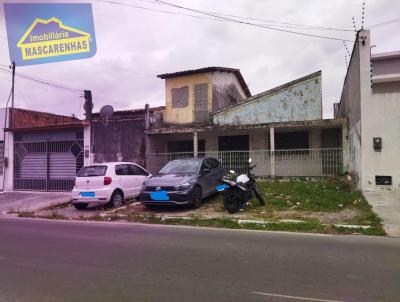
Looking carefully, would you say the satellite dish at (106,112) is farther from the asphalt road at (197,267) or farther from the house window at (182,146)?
the asphalt road at (197,267)

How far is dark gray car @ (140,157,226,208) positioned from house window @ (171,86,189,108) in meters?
10.8

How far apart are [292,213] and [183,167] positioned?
12.5 feet

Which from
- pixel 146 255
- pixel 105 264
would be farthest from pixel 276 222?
pixel 105 264

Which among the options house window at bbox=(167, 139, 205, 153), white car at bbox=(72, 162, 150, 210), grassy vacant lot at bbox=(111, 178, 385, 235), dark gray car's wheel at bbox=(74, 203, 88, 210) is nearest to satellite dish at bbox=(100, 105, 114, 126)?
house window at bbox=(167, 139, 205, 153)

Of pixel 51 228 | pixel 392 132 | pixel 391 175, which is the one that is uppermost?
pixel 392 132

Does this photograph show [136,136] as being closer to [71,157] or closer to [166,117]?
[71,157]

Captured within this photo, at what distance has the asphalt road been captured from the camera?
172 inches

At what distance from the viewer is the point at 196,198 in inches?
453

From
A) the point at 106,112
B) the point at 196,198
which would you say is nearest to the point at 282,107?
the point at 106,112

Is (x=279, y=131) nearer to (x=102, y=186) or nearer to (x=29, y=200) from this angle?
(x=102, y=186)

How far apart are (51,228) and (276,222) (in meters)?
5.39

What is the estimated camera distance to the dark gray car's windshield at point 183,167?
1217 cm

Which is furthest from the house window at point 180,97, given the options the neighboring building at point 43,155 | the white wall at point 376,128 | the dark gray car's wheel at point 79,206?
the white wall at point 376,128

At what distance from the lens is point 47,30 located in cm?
1224
